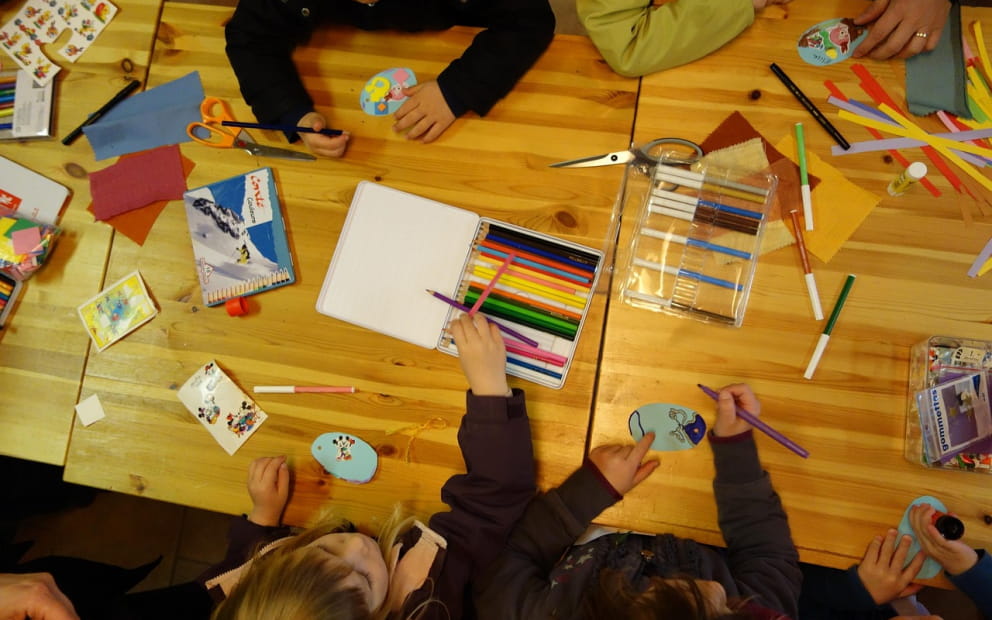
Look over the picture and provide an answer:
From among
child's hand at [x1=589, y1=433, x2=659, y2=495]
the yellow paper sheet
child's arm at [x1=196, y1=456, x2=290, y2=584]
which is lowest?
child's arm at [x1=196, y1=456, x2=290, y2=584]

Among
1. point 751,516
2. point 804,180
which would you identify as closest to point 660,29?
point 804,180

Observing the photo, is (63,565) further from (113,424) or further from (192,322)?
(192,322)

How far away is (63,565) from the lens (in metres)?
Result: 1.20

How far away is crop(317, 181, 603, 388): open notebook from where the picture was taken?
3.19ft

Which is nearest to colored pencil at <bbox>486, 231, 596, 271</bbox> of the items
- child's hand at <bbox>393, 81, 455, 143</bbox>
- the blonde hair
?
child's hand at <bbox>393, 81, 455, 143</bbox>

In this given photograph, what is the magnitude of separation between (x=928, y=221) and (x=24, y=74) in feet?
5.60

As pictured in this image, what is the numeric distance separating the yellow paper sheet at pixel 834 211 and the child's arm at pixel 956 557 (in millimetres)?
413

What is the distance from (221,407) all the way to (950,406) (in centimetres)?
118

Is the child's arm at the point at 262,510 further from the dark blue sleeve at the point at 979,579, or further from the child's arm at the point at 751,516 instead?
the dark blue sleeve at the point at 979,579

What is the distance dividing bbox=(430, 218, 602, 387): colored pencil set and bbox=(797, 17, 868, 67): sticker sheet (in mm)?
506

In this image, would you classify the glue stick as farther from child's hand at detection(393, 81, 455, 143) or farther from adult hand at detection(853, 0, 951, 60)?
child's hand at detection(393, 81, 455, 143)

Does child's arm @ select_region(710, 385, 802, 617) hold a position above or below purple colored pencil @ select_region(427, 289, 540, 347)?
below

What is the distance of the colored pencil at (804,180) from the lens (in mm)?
946

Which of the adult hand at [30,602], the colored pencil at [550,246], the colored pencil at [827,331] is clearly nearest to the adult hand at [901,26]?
the colored pencil at [827,331]
